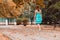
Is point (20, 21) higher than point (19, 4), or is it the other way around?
point (19, 4)

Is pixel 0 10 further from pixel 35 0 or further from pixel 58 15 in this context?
pixel 58 15

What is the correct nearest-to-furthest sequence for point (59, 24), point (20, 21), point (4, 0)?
point (4, 0)
point (59, 24)
point (20, 21)

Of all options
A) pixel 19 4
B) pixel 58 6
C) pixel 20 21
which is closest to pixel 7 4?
pixel 19 4

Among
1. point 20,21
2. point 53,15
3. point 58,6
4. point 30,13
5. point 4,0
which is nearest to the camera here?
point 4,0

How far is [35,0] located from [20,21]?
13723 millimetres

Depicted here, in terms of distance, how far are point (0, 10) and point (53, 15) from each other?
590cm

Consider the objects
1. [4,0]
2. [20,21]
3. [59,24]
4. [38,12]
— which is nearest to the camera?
[38,12]

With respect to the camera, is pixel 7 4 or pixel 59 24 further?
pixel 59 24

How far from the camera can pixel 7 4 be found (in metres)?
22.5

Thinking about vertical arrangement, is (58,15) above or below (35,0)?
below

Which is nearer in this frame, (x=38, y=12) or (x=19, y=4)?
(x=38, y=12)

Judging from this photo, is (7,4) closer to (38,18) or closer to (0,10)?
(0,10)

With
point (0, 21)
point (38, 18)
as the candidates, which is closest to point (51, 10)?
point (38, 18)

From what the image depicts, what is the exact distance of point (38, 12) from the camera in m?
16.6
